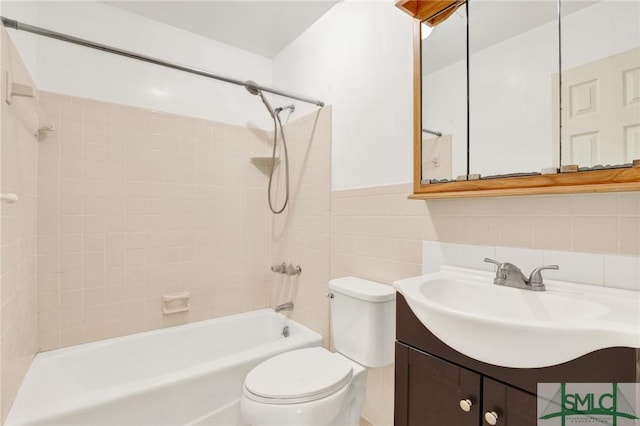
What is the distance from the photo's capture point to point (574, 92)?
0.98 meters

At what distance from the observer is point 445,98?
4.32 ft

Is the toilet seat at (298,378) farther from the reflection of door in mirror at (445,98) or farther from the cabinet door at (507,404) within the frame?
the reflection of door in mirror at (445,98)

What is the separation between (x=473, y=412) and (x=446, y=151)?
939 mm

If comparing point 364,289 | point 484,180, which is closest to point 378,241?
point 364,289

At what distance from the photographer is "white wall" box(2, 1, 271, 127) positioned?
173 centimetres

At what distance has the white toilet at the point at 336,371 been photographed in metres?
1.20

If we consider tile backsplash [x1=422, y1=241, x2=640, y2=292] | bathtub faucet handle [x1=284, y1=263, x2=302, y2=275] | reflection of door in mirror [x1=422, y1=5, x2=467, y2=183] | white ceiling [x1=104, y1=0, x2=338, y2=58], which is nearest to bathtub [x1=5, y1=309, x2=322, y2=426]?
A: bathtub faucet handle [x1=284, y1=263, x2=302, y2=275]

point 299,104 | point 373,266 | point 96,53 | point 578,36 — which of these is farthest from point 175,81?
point 578,36

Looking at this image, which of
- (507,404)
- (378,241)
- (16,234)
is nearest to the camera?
(507,404)

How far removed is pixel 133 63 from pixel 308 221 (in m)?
1.51

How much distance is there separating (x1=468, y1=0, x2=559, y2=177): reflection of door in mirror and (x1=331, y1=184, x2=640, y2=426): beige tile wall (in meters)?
0.15

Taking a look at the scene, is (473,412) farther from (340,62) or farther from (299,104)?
(299,104)

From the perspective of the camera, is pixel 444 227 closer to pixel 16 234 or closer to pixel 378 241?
pixel 378 241

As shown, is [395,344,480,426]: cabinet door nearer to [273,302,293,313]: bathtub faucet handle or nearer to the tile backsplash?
the tile backsplash
